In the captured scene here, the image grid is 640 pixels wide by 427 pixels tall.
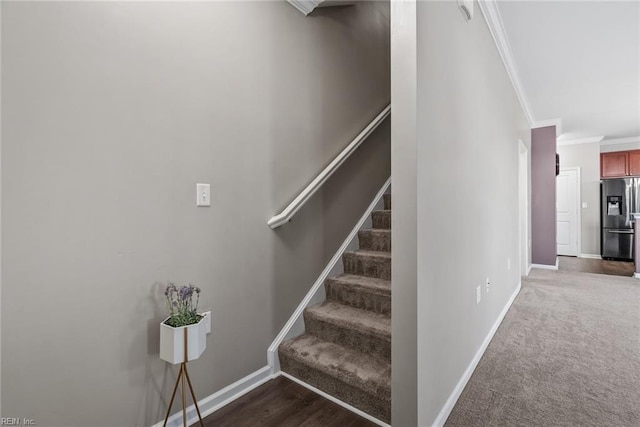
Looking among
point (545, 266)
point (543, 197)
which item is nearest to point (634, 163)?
point (543, 197)

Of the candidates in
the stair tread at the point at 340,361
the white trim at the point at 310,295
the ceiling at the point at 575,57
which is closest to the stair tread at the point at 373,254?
the white trim at the point at 310,295

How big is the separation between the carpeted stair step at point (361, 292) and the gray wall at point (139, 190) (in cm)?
22

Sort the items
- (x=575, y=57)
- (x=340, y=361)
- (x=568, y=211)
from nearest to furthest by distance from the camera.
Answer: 1. (x=340, y=361)
2. (x=575, y=57)
3. (x=568, y=211)

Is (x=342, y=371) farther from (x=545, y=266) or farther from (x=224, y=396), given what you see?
(x=545, y=266)

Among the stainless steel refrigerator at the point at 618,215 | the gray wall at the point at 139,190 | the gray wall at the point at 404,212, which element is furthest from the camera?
the stainless steel refrigerator at the point at 618,215

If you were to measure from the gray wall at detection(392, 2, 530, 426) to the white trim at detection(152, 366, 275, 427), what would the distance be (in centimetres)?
88

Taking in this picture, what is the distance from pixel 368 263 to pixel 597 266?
576cm

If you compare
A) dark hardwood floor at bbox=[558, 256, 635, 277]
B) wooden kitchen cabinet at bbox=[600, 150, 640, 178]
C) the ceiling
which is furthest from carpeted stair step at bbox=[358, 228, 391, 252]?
wooden kitchen cabinet at bbox=[600, 150, 640, 178]

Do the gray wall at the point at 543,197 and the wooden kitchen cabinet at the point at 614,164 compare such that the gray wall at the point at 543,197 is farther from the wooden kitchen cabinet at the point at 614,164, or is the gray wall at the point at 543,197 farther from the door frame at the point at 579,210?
the wooden kitchen cabinet at the point at 614,164

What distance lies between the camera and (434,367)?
138 cm

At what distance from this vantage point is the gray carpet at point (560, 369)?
1537 millimetres

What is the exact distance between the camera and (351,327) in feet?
6.04

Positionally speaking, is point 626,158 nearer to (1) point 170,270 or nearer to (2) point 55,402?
(1) point 170,270

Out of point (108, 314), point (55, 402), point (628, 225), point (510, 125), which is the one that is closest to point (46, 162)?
point (108, 314)
